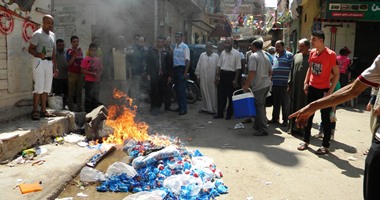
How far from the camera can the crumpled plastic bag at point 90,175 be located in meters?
4.11

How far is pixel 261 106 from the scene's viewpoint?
6598 mm

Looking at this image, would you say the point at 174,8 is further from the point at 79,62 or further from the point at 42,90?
the point at 42,90

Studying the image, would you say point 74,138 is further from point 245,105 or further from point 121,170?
point 245,105

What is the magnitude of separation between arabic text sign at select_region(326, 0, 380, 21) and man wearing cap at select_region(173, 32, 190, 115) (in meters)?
6.75

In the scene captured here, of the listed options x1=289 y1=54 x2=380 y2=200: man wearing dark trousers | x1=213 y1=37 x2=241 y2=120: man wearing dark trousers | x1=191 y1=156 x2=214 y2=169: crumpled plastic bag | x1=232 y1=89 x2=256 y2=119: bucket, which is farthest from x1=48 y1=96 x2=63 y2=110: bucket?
x1=289 y1=54 x2=380 y2=200: man wearing dark trousers

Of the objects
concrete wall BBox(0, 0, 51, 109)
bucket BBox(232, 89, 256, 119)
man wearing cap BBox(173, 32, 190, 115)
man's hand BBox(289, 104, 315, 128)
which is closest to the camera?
man's hand BBox(289, 104, 315, 128)

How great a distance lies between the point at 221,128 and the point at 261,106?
1151mm

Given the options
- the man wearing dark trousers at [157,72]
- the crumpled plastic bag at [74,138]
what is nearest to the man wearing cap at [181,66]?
the man wearing dark trousers at [157,72]

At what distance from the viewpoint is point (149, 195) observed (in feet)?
11.3

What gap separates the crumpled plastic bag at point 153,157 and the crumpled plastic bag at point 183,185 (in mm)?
544

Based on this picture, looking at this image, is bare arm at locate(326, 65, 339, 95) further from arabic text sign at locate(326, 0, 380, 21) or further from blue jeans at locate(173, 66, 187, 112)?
arabic text sign at locate(326, 0, 380, 21)

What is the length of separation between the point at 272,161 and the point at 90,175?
2.66 meters

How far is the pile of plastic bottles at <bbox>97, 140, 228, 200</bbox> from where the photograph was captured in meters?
3.75

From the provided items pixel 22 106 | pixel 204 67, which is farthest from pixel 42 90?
pixel 204 67
